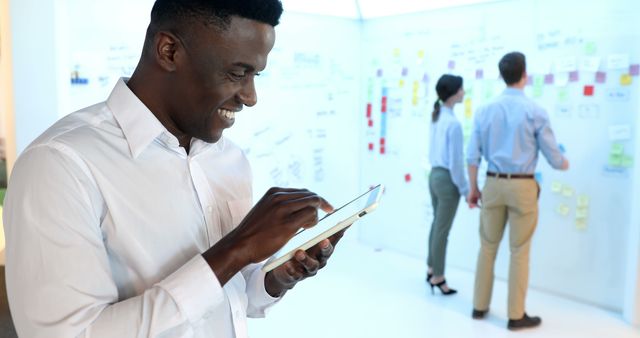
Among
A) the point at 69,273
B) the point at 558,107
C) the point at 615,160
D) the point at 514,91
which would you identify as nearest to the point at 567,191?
the point at 615,160

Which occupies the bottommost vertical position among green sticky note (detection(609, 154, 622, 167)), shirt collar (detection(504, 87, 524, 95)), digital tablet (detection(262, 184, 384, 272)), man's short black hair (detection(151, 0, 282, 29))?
green sticky note (detection(609, 154, 622, 167))

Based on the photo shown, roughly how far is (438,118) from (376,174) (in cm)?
144

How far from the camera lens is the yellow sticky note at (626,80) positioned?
139 inches

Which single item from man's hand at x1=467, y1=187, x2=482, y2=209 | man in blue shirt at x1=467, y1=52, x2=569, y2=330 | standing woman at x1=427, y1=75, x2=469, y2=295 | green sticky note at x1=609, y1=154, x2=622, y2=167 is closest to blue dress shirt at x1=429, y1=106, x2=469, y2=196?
standing woman at x1=427, y1=75, x2=469, y2=295

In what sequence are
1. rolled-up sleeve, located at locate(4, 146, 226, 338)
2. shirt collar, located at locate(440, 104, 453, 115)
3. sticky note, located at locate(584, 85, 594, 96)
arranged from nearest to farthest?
rolled-up sleeve, located at locate(4, 146, 226, 338) → sticky note, located at locate(584, 85, 594, 96) → shirt collar, located at locate(440, 104, 453, 115)

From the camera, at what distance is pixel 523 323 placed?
3.47 metres

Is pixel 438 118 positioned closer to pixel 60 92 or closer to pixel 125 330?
pixel 60 92

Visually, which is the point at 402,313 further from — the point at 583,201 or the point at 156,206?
the point at 156,206

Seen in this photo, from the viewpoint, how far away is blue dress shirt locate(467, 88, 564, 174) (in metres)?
3.35

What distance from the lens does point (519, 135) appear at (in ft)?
11.0

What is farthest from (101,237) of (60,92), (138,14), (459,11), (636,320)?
(459,11)

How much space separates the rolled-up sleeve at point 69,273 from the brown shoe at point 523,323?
9.77ft

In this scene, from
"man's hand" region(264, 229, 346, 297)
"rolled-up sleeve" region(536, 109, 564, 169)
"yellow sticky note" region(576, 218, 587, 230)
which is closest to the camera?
"man's hand" region(264, 229, 346, 297)

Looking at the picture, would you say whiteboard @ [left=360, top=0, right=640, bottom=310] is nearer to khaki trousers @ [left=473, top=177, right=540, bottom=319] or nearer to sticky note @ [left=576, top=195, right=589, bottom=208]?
sticky note @ [left=576, top=195, right=589, bottom=208]
